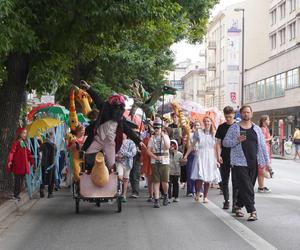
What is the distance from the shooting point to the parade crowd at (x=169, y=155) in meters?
10.0

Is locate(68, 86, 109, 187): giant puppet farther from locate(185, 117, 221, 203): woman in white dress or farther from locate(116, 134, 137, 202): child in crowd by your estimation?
locate(185, 117, 221, 203): woman in white dress

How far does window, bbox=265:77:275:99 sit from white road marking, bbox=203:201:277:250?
149 ft

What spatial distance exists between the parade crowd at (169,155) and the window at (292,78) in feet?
109

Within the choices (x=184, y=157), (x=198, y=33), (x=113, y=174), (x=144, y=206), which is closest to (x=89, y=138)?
(x=113, y=174)

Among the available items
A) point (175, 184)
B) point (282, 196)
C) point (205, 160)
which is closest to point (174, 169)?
point (175, 184)

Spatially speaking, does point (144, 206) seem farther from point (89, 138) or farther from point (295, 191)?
point (295, 191)

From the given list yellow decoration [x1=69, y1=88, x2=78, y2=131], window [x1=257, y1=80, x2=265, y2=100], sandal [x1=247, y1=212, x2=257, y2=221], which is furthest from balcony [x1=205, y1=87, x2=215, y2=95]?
sandal [x1=247, y1=212, x2=257, y2=221]

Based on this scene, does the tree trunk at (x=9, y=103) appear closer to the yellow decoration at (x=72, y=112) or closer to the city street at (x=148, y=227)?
the city street at (x=148, y=227)

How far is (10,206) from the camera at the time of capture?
11211 mm

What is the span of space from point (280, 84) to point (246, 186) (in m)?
44.2

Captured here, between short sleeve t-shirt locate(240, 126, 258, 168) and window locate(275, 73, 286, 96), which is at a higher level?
window locate(275, 73, 286, 96)

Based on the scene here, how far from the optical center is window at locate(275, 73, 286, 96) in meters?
51.6

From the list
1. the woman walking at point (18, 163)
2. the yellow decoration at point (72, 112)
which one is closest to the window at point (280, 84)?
the yellow decoration at point (72, 112)

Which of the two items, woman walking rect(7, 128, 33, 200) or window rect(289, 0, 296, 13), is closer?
woman walking rect(7, 128, 33, 200)
